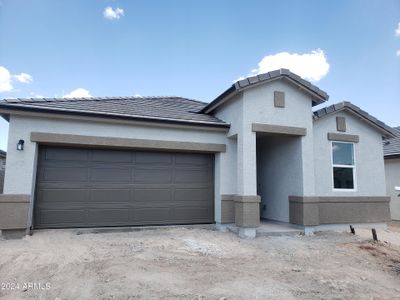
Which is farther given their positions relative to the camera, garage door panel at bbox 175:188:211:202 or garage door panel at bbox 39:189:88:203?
garage door panel at bbox 175:188:211:202

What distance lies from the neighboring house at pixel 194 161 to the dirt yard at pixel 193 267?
0.87 m

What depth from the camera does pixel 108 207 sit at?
875cm

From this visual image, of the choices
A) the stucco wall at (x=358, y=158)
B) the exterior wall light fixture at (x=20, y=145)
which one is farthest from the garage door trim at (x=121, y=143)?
the stucco wall at (x=358, y=158)

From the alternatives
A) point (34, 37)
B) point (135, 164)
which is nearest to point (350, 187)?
point (135, 164)

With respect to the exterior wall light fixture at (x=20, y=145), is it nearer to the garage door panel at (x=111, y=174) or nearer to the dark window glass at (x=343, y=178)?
the garage door panel at (x=111, y=174)

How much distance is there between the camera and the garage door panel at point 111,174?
344 inches

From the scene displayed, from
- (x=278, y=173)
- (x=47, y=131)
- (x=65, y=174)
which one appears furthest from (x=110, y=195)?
(x=278, y=173)

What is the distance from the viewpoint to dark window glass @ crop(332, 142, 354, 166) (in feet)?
34.2

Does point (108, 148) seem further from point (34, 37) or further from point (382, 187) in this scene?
point (382, 187)

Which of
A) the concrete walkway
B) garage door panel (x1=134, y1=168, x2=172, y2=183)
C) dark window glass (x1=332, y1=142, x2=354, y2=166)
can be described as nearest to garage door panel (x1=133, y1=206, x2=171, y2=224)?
garage door panel (x1=134, y1=168, x2=172, y2=183)

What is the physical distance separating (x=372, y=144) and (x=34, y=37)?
14.7 m

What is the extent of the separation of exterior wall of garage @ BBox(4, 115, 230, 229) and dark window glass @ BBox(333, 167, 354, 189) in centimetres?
434

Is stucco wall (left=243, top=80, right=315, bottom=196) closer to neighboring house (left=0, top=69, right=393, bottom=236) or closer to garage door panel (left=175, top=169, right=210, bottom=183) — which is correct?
neighboring house (left=0, top=69, right=393, bottom=236)

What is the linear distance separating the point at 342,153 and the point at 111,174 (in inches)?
328
